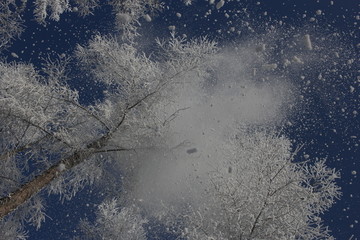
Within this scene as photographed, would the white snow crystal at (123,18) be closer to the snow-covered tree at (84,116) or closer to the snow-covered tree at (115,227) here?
the snow-covered tree at (84,116)

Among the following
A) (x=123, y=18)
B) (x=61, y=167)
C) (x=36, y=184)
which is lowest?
(x=36, y=184)

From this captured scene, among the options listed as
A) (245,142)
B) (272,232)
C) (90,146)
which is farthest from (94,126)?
(272,232)

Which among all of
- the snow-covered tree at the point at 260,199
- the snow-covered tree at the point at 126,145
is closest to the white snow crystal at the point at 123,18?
the snow-covered tree at the point at 126,145

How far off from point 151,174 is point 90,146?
1832 millimetres

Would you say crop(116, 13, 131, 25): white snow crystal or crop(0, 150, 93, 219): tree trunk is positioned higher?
crop(116, 13, 131, 25): white snow crystal

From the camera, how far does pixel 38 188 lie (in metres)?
7.87

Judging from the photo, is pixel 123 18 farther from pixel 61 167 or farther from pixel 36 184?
pixel 36 184

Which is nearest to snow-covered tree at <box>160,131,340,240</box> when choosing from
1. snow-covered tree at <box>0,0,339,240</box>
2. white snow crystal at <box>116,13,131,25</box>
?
snow-covered tree at <box>0,0,339,240</box>

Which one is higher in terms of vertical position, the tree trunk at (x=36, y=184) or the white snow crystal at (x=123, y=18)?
the white snow crystal at (x=123, y=18)

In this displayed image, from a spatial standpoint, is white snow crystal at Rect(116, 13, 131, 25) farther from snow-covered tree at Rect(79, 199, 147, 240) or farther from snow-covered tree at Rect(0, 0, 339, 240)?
snow-covered tree at Rect(79, 199, 147, 240)

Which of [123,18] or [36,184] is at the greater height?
[123,18]

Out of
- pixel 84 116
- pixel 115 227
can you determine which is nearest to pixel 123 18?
pixel 84 116

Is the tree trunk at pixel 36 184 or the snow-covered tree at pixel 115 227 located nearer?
the tree trunk at pixel 36 184

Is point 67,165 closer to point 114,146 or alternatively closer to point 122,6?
point 114,146
